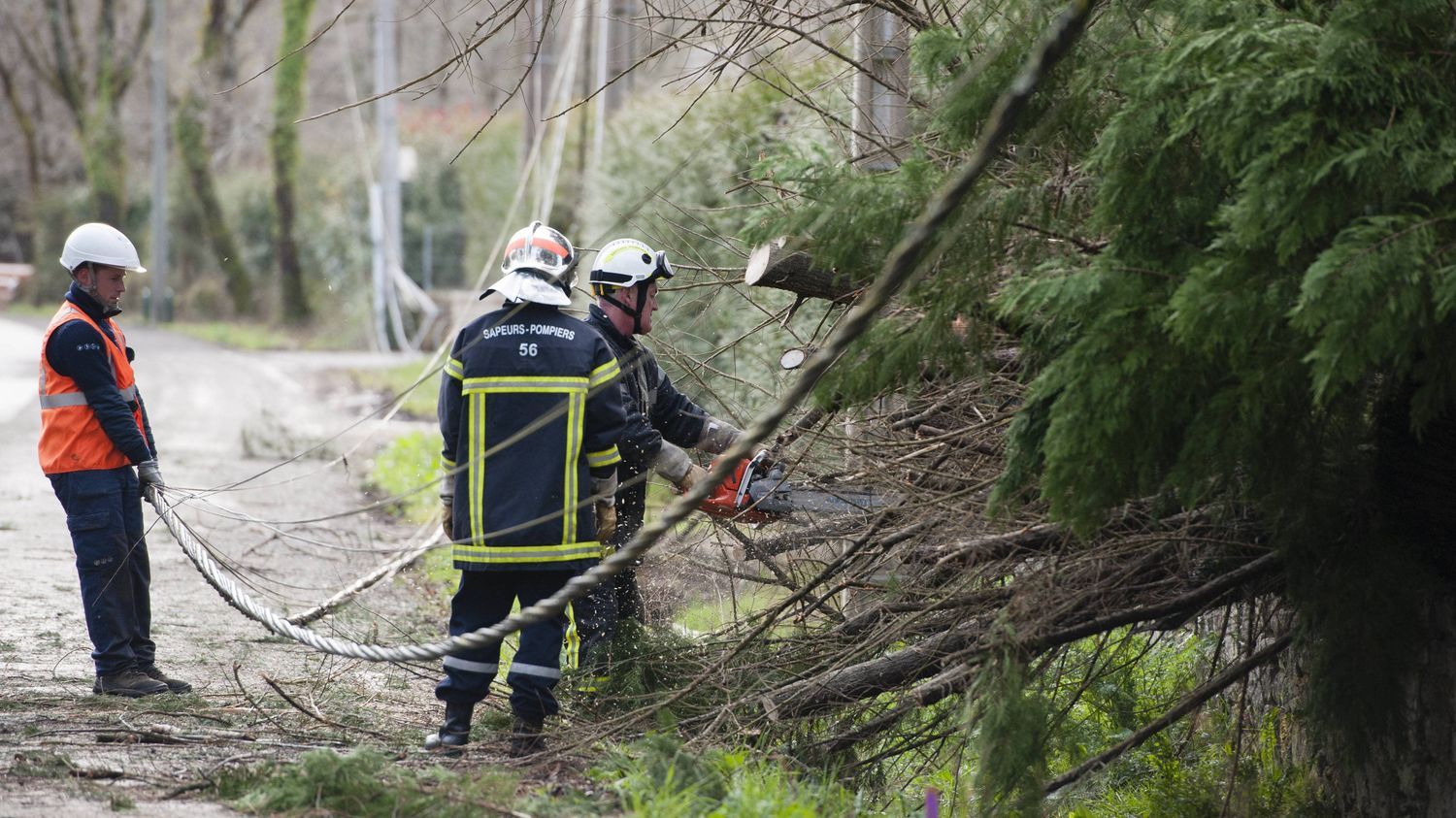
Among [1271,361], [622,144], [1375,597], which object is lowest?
[1375,597]

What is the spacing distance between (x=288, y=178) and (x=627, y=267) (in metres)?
28.4

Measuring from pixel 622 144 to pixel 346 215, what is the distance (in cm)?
2014

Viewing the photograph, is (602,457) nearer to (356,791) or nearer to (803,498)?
(803,498)

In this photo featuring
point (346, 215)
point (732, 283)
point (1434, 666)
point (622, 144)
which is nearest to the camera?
point (1434, 666)

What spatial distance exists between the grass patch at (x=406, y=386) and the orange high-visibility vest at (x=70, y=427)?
34.0 feet

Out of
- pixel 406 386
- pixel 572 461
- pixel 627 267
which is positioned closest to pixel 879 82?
pixel 627 267

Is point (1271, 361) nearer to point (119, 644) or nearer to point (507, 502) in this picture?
point (507, 502)

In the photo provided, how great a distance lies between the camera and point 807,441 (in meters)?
5.69

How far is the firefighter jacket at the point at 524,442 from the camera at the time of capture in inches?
194

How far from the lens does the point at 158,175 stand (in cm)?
3062

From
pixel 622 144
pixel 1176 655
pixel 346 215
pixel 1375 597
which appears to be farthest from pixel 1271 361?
pixel 346 215

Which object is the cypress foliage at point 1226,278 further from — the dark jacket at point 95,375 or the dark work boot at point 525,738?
the dark jacket at point 95,375

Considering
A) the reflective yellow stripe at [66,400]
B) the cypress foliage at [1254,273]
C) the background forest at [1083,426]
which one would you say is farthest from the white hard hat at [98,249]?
the cypress foliage at [1254,273]

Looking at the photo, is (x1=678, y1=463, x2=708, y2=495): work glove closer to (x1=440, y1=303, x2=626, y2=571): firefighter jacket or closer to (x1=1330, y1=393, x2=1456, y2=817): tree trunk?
(x1=440, y1=303, x2=626, y2=571): firefighter jacket
